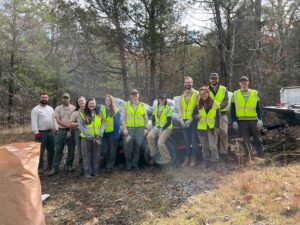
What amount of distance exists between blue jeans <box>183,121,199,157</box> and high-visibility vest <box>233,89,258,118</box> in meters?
1.01

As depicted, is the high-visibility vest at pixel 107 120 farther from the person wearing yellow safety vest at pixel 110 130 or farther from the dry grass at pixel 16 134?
the dry grass at pixel 16 134

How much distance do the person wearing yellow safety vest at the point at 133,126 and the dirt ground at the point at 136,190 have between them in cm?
47

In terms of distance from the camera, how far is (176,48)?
45.6ft

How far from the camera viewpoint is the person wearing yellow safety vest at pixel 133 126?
255 inches

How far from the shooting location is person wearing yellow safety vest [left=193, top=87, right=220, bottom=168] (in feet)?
20.0

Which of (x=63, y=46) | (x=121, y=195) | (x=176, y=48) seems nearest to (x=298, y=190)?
(x=121, y=195)

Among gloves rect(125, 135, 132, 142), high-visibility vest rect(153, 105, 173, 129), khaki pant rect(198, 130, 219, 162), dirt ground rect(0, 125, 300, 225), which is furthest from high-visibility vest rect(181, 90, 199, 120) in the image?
gloves rect(125, 135, 132, 142)

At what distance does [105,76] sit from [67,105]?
9.79 metres

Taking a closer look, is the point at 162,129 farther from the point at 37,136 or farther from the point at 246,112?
the point at 37,136

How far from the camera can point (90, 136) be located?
20.0 ft

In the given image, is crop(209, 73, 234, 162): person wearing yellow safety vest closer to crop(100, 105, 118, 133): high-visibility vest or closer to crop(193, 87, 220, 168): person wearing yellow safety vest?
crop(193, 87, 220, 168): person wearing yellow safety vest

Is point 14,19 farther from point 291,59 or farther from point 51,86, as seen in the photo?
point 291,59

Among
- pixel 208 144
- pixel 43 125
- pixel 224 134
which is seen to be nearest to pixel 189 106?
pixel 208 144

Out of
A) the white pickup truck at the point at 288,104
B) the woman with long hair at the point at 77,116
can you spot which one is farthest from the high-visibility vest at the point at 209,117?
the woman with long hair at the point at 77,116
